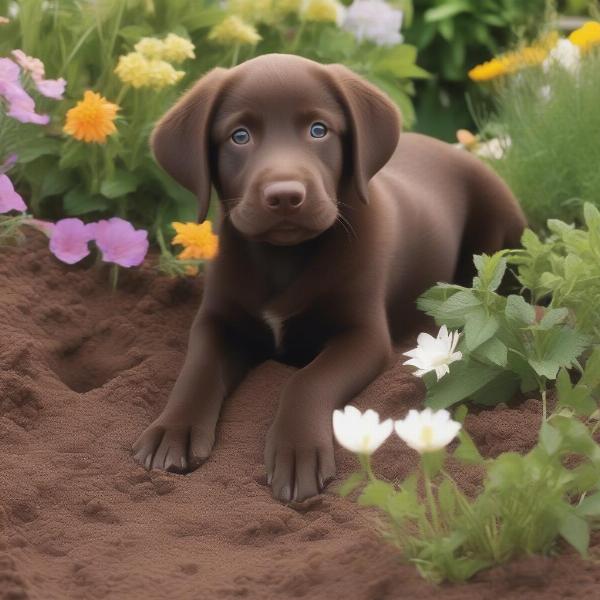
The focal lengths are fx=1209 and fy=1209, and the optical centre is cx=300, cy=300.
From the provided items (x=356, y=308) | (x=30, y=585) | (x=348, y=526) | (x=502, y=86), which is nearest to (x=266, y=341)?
(x=356, y=308)

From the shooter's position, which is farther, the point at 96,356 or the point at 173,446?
the point at 96,356

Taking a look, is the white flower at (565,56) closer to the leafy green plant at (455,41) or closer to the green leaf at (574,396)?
the leafy green plant at (455,41)

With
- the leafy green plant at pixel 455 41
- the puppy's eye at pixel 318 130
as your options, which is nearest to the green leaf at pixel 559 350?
the puppy's eye at pixel 318 130

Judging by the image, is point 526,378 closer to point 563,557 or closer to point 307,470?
point 307,470

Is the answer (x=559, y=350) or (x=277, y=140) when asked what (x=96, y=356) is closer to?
(x=277, y=140)

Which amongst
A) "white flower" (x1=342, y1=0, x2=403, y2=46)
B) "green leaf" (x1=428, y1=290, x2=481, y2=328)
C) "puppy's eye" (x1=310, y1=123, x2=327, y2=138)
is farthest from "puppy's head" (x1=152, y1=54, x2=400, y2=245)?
A: "white flower" (x1=342, y1=0, x2=403, y2=46)

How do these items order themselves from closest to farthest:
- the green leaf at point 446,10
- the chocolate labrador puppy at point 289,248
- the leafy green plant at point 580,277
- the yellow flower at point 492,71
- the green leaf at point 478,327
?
the green leaf at point 478,327 < the leafy green plant at point 580,277 < the chocolate labrador puppy at point 289,248 < the yellow flower at point 492,71 < the green leaf at point 446,10

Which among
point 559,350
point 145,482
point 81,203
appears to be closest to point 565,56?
point 81,203
